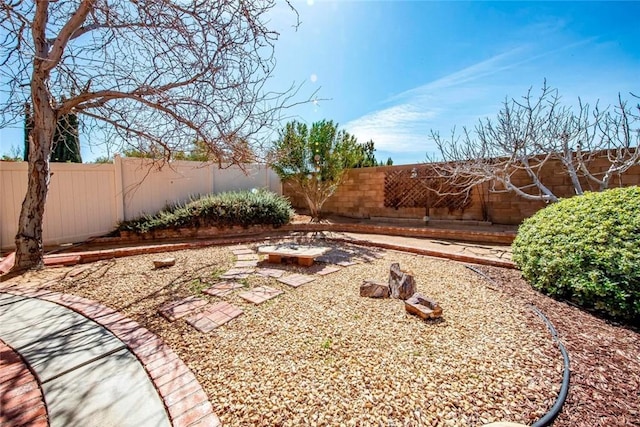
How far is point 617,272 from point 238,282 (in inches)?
155

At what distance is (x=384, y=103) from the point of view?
8523 mm

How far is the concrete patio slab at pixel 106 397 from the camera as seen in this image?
133cm

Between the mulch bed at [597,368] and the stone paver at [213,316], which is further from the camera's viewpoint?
the stone paver at [213,316]

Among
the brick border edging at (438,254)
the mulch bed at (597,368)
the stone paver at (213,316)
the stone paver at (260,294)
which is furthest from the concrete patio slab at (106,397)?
the brick border edging at (438,254)

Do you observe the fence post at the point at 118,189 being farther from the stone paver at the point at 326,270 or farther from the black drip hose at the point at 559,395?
the black drip hose at the point at 559,395

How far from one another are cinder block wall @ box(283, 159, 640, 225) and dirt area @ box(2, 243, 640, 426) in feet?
15.3

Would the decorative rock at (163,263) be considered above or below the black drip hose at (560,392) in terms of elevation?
above

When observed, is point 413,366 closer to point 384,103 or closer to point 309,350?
point 309,350

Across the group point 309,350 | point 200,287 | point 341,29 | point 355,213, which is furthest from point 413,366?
point 355,213

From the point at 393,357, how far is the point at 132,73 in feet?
15.9

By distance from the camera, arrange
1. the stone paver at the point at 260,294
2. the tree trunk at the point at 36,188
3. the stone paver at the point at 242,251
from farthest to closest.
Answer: the stone paver at the point at 242,251 < the tree trunk at the point at 36,188 < the stone paver at the point at 260,294

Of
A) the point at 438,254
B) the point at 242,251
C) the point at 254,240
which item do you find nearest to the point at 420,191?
the point at 438,254

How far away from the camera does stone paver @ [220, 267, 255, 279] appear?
11.6 feet

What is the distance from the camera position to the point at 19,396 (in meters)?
1.47
